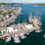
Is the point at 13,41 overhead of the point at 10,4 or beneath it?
beneath

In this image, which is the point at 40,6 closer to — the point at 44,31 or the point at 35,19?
the point at 35,19

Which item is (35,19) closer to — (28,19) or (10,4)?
(28,19)

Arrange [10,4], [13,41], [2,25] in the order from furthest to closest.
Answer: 1. [10,4]
2. [2,25]
3. [13,41]

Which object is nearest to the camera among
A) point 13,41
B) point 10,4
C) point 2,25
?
point 13,41

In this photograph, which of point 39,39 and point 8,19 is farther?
point 8,19

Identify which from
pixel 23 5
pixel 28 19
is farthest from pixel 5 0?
pixel 28 19

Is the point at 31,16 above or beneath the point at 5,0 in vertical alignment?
beneath

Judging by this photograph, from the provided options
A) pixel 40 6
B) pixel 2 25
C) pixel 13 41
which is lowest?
pixel 13 41

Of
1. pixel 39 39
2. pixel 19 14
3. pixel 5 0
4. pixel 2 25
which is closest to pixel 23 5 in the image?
pixel 19 14

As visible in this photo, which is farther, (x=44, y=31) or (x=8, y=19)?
(x=8, y=19)
